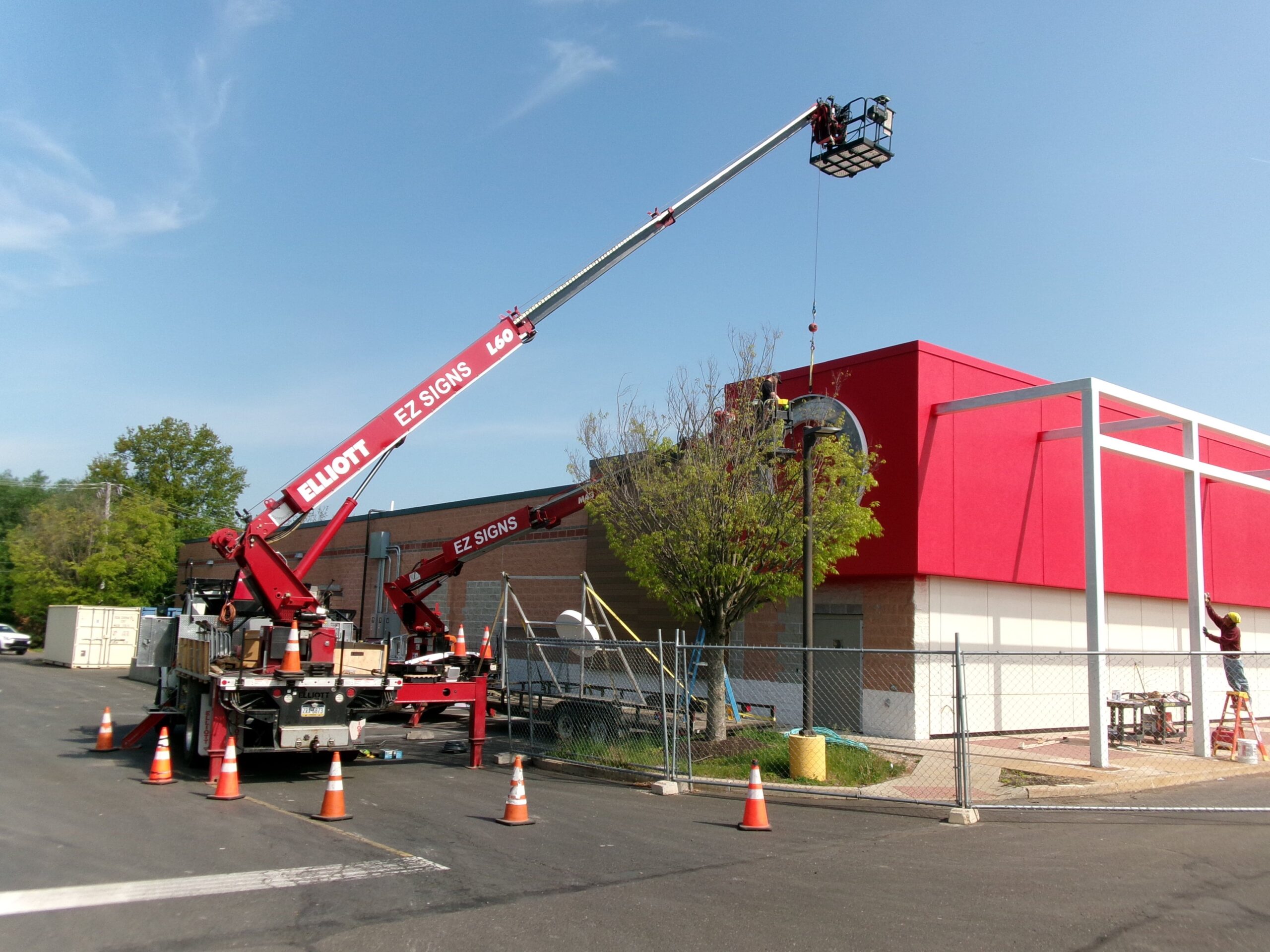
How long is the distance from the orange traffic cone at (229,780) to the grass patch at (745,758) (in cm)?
468

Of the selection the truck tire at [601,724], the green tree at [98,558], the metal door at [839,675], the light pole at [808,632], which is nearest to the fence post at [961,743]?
the light pole at [808,632]

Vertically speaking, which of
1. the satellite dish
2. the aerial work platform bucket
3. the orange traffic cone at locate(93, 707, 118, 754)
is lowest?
the orange traffic cone at locate(93, 707, 118, 754)

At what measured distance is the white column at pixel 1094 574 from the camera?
1315 cm

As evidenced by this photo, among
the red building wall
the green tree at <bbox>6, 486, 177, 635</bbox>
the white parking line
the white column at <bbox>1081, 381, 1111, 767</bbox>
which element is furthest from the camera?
the green tree at <bbox>6, 486, 177, 635</bbox>

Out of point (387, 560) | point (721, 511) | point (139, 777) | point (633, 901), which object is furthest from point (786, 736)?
point (387, 560)

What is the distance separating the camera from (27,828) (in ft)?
29.2

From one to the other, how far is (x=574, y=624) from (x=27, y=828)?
9.86 meters

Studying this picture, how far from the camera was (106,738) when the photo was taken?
1479 cm

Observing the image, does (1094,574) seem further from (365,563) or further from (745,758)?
(365,563)

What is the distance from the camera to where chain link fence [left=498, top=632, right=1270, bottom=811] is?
11.7 m

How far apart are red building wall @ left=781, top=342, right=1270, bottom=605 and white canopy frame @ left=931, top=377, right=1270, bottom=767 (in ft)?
1.88

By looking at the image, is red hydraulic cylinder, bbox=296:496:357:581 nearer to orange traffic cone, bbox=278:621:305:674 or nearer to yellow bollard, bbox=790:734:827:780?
orange traffic cone, bbox=278:621:305:674

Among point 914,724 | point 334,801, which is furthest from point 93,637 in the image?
point 914,724

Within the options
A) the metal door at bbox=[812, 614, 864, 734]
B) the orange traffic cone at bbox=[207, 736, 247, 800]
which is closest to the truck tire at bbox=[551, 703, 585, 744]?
the metal door at bbox=[812, 614, 864, 734]
